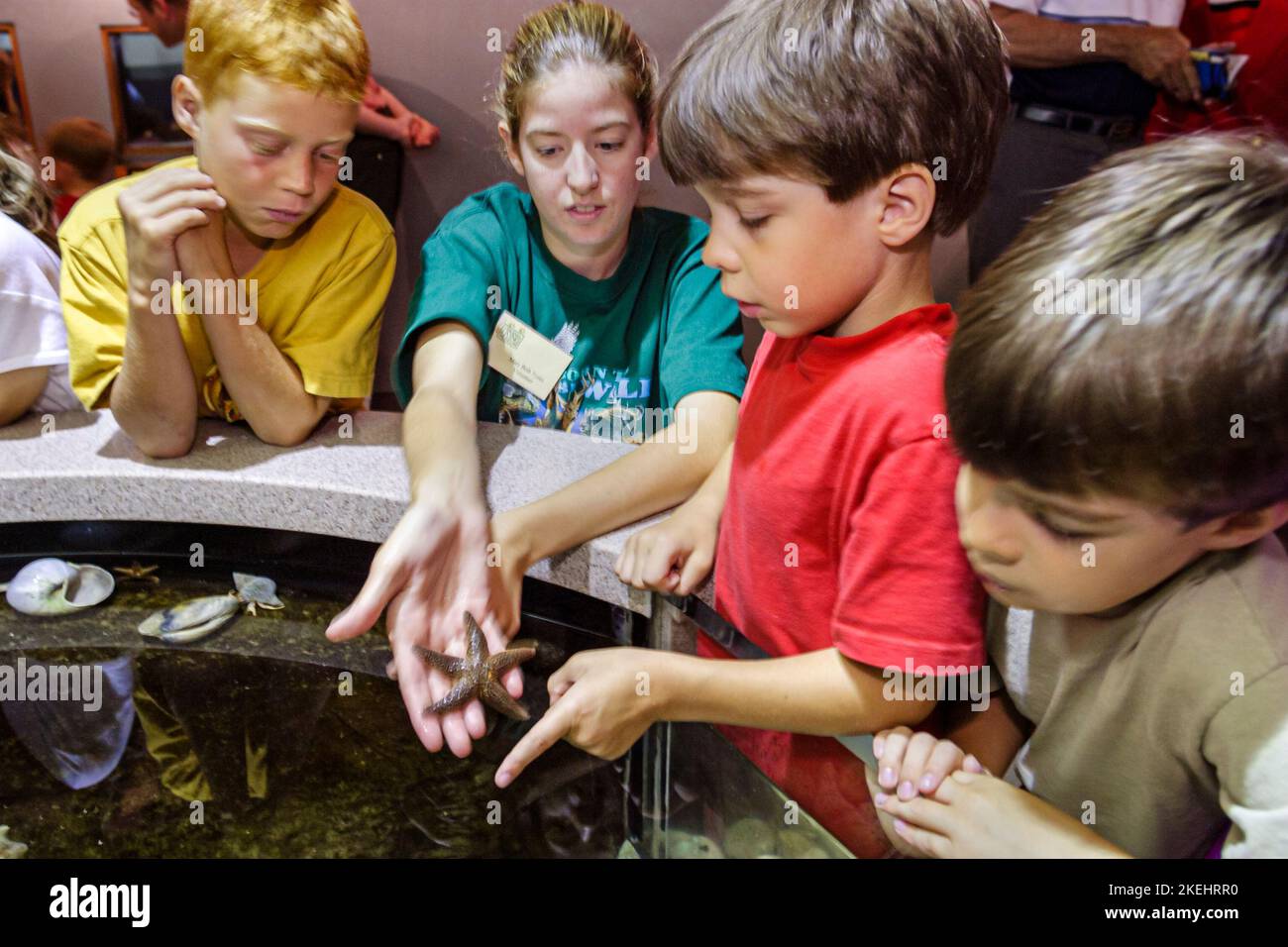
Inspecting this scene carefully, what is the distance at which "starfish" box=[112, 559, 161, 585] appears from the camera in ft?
5.22

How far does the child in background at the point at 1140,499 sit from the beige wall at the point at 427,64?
0.72 meters

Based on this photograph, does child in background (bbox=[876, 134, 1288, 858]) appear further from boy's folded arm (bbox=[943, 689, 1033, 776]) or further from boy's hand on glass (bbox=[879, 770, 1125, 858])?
boy's folded arm (bbox=[943, 689, 1033, 776])

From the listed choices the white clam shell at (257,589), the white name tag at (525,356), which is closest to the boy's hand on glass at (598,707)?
the white clam shell at (257,589)

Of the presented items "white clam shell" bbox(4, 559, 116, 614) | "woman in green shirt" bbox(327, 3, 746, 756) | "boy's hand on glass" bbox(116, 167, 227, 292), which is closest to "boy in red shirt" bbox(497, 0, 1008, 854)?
"woman in green shirt" bbox(327, 3, 746, 756)

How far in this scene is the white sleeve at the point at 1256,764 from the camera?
796 millimetres

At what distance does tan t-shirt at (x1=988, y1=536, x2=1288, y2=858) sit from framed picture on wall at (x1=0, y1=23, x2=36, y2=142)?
72.3 inches

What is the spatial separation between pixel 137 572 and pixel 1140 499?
152 centimetres

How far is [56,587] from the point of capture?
1.56 meters

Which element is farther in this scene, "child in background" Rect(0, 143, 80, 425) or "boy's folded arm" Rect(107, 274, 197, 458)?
"child in background" Rect(0, 143, 80, 425)

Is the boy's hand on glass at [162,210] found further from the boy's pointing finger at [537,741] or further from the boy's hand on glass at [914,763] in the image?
the boy's hand on glass at [914,763]

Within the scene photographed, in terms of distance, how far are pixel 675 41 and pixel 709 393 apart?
68 centimetres

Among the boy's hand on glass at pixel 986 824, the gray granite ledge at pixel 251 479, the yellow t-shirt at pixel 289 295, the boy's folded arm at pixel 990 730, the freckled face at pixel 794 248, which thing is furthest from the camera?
the yellow t-shirt at pixel 289 295

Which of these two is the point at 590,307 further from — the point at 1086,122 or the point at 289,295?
the point at 1086,122

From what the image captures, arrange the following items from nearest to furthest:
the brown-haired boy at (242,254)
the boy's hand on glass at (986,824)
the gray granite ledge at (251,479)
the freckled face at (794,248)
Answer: the boy's hand on glass at (986,824)
the freckled face at (794,248)
the brown-haired boy at (242,254)
the gray granite ledge at (251,479)
